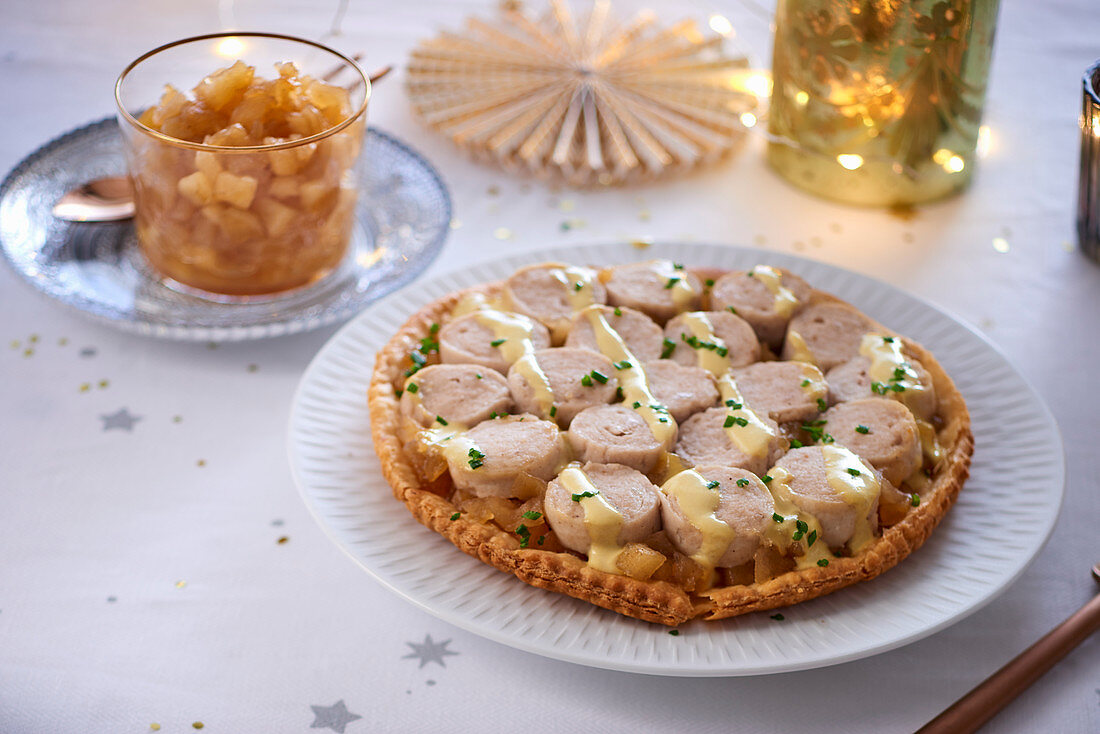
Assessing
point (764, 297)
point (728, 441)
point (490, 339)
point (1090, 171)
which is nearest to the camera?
point (728, 441)

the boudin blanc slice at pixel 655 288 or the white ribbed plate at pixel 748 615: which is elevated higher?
the boudin blanc slice at pixel 655 288

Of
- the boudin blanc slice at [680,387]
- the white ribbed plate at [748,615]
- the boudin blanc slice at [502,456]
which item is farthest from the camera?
the boudin blanc slice at [680,387]

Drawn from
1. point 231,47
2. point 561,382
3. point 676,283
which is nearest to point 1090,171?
point 676,283

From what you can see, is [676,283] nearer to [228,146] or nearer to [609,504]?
[609,504]

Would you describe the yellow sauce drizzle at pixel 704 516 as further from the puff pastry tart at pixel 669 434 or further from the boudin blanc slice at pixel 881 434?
the boudin blanc slice at pixel 881 434

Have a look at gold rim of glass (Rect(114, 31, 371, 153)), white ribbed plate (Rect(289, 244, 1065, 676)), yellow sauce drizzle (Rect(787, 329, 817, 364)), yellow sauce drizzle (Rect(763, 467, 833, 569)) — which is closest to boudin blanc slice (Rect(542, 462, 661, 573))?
white ribbed plate (Rect(289, 244, 1065, 676))

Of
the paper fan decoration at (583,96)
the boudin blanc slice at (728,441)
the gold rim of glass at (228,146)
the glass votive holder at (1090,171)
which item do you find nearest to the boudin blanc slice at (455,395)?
the boudin blanc slice at (728,441)
